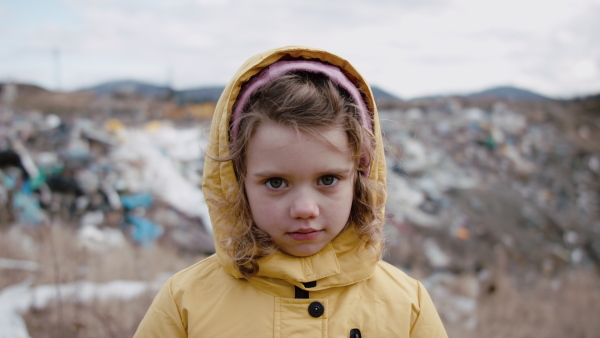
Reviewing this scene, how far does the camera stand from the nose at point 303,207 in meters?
1.36

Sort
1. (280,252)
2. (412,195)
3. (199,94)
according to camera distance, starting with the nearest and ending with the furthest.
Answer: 1. (280,252)
2. (412,195)
3. (199,94)

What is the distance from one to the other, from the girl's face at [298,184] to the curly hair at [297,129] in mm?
28

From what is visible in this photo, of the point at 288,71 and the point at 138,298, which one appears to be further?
the point at 138,298

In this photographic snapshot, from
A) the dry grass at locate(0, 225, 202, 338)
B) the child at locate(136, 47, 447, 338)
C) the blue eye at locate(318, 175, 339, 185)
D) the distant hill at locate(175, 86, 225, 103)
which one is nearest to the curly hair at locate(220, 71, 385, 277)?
the child at locate(136, 47, 447, 338)

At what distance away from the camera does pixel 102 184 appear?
622 centimetres

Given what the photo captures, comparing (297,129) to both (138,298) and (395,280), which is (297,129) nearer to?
(395,280)

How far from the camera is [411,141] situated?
10.6 meters

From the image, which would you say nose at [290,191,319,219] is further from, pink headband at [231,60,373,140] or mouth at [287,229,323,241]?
pink headband at [231,60,373,140]

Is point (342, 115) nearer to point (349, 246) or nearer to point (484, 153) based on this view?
point (349, 246)

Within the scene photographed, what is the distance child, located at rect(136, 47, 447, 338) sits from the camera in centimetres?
140

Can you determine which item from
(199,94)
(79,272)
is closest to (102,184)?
(79,272)

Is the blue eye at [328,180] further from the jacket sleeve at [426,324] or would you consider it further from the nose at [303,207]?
the jacket sleeve at [426,324]

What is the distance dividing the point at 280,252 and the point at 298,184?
9.7 inches

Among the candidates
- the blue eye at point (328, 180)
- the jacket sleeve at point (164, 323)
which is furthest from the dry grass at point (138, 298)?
the blue eye at point (328, 180)
